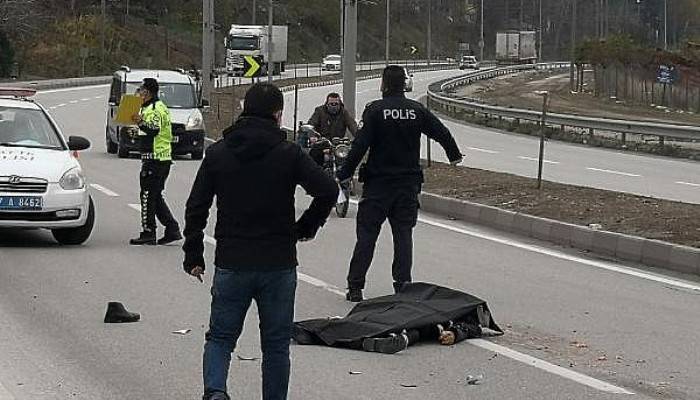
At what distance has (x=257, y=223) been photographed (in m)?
6.28

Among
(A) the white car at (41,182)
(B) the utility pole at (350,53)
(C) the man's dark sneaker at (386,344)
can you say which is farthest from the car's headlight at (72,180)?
(B) the utility pole at (350,53)

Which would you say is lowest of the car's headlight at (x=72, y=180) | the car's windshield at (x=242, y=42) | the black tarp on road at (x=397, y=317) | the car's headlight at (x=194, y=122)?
the black tarp on road at (x=397, y=317)

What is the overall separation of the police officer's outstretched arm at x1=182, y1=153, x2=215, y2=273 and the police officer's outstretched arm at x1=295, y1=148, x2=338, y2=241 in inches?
17.6

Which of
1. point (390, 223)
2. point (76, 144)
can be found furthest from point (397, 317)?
point (76, 144)

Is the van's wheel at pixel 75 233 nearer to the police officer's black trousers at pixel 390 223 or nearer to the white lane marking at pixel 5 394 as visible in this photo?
the police officer's black trousers at pixel 390 223

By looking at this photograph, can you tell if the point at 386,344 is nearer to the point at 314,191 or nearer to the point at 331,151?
the point at 314,191

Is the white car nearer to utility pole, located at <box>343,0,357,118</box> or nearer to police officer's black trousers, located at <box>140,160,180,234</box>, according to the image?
police officer's black trousers, located at <box>140,160,180,234</box>

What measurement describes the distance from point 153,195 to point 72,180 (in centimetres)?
88

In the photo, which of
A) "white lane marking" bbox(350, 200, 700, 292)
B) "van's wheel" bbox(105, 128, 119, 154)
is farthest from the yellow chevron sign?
"white lane marking" bbox(350, 200, 700, 292)

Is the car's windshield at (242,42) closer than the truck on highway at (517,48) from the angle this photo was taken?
Yes

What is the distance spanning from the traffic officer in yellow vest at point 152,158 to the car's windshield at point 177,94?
14366mm

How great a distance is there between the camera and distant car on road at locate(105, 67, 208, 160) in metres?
27.7

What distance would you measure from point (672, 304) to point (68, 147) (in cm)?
703

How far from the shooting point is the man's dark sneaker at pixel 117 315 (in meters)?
9.75
